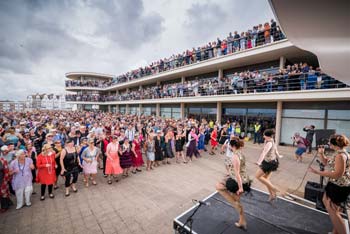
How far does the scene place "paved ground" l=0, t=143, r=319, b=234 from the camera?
134 inches

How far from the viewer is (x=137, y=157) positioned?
6508 mm

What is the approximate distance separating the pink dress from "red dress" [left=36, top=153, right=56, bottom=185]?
1583mm

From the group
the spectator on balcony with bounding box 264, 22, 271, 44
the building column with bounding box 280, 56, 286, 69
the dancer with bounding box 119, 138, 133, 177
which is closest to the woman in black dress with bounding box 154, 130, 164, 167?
the dancer with bounding box 119, 138, 133, 177

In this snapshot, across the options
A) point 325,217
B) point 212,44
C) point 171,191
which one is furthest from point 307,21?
point 212,44

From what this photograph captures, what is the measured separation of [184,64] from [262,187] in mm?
14290

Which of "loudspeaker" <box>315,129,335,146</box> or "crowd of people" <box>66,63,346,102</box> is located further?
"crowd of people" <box>66,63,346,102</box>

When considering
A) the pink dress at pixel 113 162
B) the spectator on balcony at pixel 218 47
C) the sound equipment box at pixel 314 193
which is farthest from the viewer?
the spectator on balcony at pixel 218 47

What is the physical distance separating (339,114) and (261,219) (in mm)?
10901

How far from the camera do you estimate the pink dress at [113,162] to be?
5.44m

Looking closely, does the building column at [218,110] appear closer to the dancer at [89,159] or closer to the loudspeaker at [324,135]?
the loudspeaker at [324,135]

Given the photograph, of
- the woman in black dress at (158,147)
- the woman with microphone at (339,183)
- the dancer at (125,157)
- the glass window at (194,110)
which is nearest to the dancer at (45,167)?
the dancer at (125,157)

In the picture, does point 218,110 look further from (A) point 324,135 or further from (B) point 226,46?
(A) point 324,135

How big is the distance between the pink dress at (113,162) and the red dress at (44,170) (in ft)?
5.19

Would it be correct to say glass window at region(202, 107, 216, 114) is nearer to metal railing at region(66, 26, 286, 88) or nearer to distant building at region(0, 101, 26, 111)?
metal railing at region(66, 26, 286, 88)
